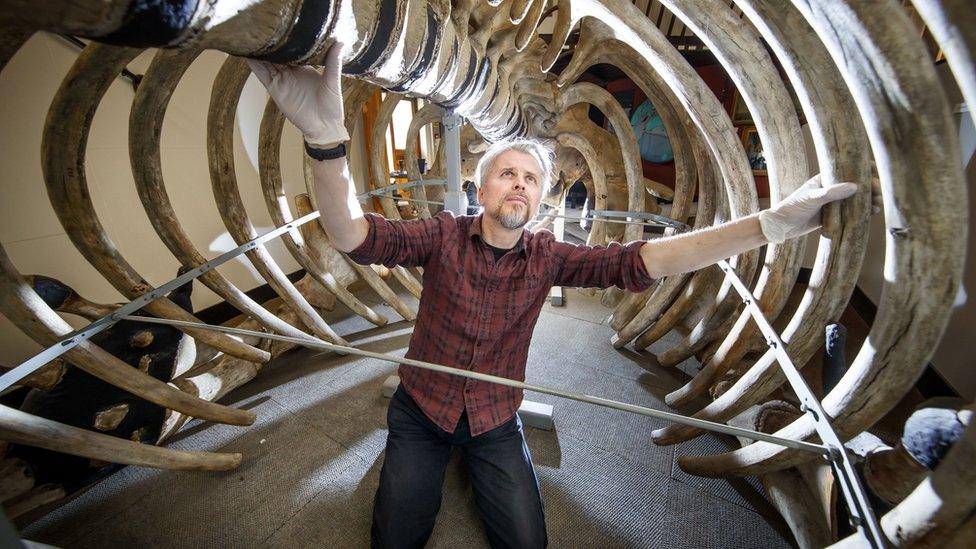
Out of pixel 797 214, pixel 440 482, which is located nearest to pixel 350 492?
pixel 440 482

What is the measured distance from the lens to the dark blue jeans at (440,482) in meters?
1.43

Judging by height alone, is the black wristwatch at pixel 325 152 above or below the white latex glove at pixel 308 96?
below

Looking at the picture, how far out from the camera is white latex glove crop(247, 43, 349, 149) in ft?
3.24

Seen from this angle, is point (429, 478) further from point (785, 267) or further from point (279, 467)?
point (785, 267)

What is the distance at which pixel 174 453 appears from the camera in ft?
5.22

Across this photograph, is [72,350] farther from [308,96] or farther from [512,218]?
[512,218]

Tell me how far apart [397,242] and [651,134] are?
208 inches

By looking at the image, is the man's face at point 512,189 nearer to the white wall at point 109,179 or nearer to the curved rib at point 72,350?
the curved rib at point 72,350

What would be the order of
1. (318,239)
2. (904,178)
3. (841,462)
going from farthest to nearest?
(318,239), (841,462), (904,178)

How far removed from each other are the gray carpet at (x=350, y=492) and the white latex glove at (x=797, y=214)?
137 cm

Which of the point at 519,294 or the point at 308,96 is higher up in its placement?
the point at 308,96

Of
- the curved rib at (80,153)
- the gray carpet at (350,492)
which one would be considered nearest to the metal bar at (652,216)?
the gray carpet at (350,492)

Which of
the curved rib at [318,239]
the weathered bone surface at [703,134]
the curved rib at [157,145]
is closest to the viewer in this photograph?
the weathered bone surface at [703,134]

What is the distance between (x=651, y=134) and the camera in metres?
5.46
